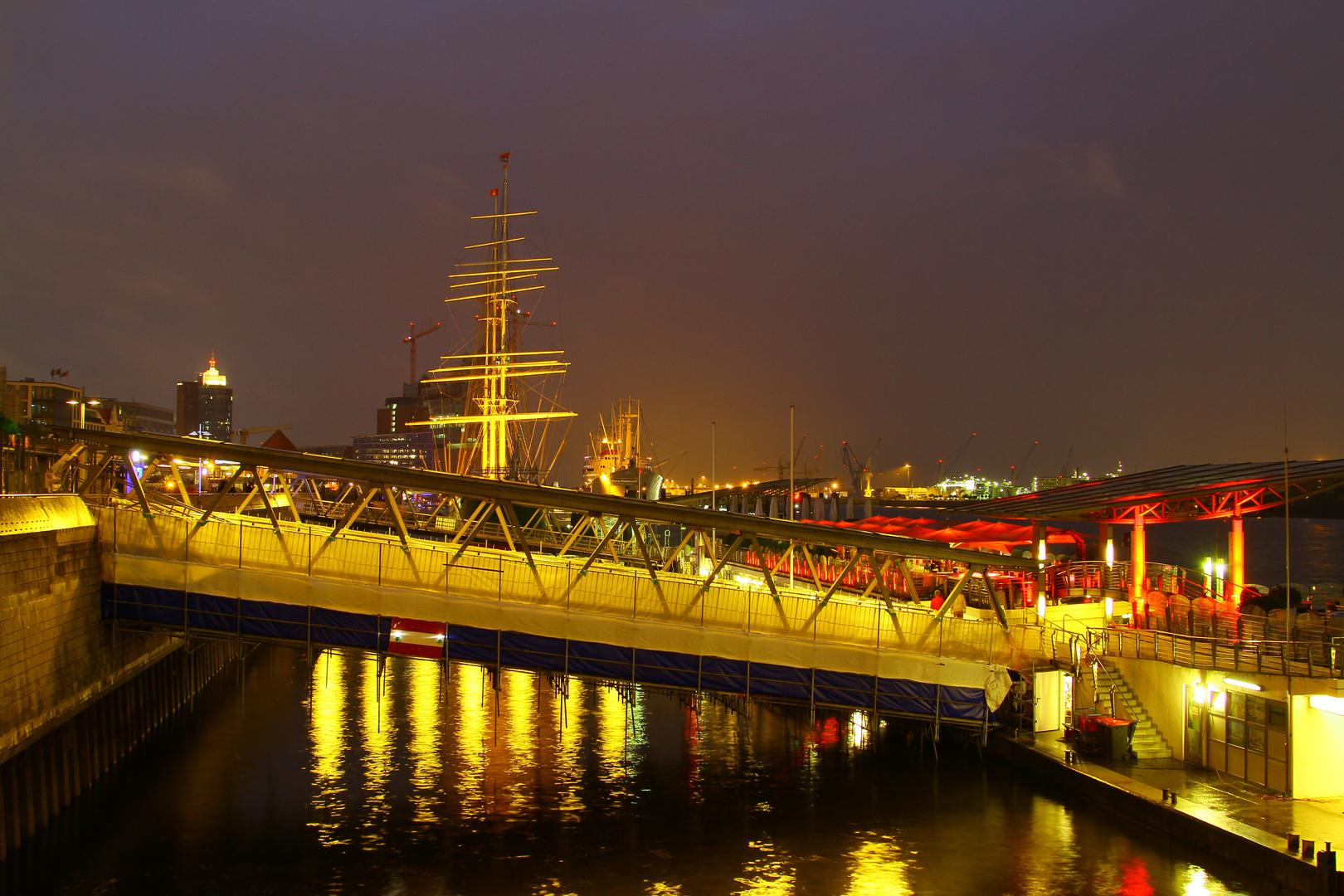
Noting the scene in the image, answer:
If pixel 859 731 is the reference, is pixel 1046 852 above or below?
above

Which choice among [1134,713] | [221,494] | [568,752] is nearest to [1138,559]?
[1134,713]

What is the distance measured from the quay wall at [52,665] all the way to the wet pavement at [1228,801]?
921 inches

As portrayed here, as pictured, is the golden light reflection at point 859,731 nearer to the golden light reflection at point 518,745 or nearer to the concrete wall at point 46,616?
the golden light reflection at point 518,745

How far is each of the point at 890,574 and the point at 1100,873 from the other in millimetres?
23890

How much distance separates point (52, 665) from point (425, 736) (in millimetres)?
13214

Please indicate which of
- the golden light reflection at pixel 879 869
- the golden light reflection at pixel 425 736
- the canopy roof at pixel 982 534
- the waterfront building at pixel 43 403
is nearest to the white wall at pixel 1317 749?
the golden light reflection at pixel 879 869

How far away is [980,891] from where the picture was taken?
2028 centimetres

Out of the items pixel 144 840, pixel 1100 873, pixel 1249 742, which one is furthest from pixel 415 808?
pixel 1249 742

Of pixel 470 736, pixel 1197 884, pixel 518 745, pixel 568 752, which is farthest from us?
pixel 470 736

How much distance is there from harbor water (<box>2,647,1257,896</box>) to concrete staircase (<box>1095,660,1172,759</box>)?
2.74 m

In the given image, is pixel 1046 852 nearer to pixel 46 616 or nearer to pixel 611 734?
pixel 611 734

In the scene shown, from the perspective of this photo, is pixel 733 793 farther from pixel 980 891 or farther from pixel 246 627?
pixel 246 627

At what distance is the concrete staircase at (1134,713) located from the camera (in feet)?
83.6

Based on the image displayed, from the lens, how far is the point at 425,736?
33344 millimetres
